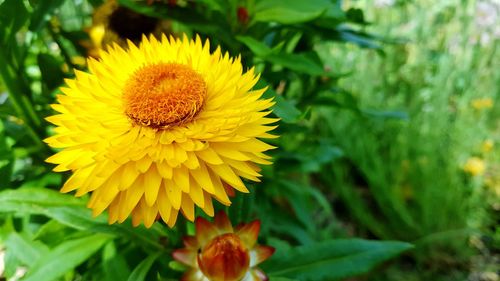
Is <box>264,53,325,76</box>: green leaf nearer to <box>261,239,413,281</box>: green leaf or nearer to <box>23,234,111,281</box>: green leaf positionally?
<box>261,239,413,281</box>: green leaf

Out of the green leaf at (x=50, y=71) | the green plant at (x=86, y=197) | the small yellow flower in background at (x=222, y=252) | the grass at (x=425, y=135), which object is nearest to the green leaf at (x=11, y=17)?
the green plant at (x=86, y=197)

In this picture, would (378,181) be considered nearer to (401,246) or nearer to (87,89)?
(401,246)

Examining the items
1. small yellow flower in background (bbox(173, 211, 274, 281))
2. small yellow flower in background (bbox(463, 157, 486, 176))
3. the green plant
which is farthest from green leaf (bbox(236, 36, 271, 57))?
small yellow flower in background (bbox(463, 157, 486, 176))

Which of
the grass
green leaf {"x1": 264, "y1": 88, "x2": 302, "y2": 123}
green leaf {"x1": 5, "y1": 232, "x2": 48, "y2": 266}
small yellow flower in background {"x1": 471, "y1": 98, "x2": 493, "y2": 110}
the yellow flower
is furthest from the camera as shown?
small yellow flower in background {"x1": 471, "y1": 98, "x2": 493, "y2": 110}

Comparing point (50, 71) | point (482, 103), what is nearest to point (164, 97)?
point (50, 71)

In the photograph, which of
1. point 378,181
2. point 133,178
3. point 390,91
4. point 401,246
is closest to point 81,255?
point 133,178

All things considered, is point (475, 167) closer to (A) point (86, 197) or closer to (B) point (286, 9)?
(B) point (286, 9)
